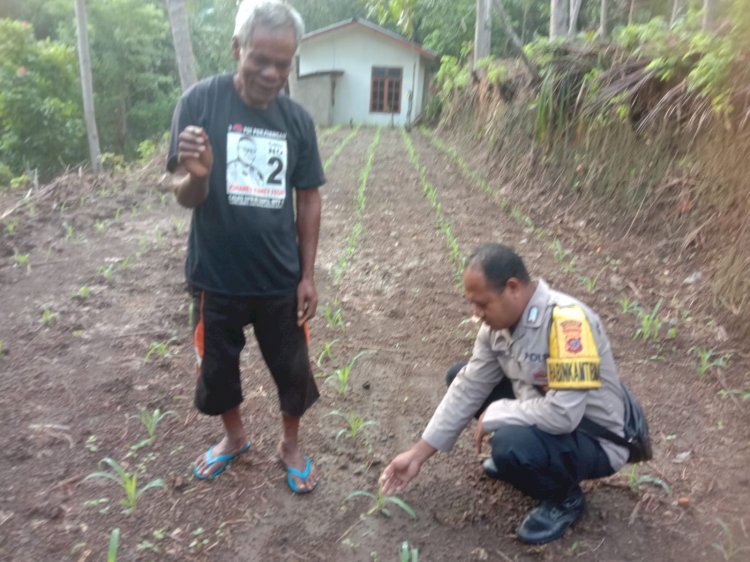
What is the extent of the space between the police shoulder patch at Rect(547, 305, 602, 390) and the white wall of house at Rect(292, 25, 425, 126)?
954 inches

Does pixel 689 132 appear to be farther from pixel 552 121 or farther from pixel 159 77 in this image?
pixel 159 77

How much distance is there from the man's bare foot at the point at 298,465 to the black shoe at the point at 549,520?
33.7 inches

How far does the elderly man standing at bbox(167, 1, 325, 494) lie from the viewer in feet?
7.04

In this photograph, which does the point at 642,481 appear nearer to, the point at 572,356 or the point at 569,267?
the point at 572,356

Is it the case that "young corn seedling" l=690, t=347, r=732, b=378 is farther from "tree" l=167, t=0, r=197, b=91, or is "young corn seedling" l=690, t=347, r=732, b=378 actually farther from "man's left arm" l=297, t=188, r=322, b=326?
"tree" l=167, t=0, r=197, b=91

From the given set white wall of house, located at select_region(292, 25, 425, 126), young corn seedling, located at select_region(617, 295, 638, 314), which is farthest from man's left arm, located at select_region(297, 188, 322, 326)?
white wall of house, located at select_region(292, 25, 425, 126)

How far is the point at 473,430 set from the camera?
3174 mm

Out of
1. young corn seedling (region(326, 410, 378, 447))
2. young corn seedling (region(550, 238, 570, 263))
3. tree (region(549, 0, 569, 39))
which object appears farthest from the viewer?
tree (region(549, 0, 569, 39))

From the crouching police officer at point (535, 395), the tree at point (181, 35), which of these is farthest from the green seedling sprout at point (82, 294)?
the tree at point (181, 35)

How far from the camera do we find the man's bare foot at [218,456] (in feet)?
8.95

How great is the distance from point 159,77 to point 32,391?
22967 mm

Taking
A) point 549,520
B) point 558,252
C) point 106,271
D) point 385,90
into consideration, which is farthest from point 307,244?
point 385,90

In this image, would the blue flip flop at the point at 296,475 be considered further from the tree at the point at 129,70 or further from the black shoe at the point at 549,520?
the tree at the point at 129,70

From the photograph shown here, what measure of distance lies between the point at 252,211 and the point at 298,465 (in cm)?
111
